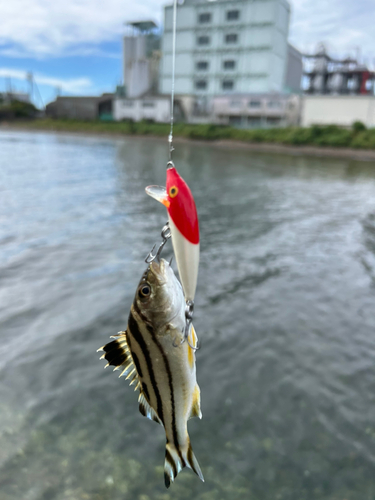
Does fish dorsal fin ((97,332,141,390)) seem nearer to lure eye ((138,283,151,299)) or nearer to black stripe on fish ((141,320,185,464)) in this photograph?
black stripe on fish ((141,320,185,464))

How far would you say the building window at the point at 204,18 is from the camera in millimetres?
89506

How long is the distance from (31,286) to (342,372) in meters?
8.57

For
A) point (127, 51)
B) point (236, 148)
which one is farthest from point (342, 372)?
point (127, 51)

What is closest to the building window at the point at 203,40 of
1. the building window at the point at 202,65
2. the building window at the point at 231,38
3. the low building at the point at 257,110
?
the building window at the point at 202,65

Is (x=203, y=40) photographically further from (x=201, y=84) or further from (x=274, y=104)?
(x=274, y=104)

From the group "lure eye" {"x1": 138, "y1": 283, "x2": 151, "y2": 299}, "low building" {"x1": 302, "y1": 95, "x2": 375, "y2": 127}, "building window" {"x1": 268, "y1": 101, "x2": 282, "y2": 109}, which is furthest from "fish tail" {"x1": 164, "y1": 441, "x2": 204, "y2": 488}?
"building window" {"x1": 268, "y1": 101, "x2": 282, "y2": 109}

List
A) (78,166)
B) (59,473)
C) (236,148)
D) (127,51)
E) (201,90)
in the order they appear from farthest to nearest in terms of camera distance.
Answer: (127,51), (201,90), (236,148), (78,166), (59,473)

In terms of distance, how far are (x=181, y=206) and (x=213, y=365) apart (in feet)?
21.2

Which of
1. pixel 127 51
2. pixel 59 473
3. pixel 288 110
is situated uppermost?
pixel 127 51

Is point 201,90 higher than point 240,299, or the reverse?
point 201,90

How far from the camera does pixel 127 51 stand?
104m

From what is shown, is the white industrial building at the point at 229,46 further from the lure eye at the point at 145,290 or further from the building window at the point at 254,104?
the lure eye at the point at 145,290

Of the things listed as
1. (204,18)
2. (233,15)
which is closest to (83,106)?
(204,18)

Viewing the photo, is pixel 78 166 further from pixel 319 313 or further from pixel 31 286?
pixel 319 313
